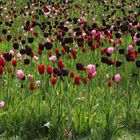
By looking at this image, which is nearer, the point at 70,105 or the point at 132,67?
the point at 70,105

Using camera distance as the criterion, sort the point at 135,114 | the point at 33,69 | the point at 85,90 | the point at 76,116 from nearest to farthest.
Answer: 1. the point at 76,116
2. the point at 135,114
3. the point at 85,90
4. the point at 33,69

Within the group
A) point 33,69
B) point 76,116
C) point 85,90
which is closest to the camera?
point 76,116

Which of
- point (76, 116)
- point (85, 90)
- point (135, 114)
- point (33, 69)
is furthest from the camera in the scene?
point (33, 69)

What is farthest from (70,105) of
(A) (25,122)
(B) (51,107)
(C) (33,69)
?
(C) (33,69)

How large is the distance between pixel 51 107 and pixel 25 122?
1.23ft

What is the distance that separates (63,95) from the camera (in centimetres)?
523

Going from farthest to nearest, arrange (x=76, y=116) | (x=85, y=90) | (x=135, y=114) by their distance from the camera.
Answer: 1. (x=85, y=90)
2. (x=135, y=114)
3. (x=76, y=116)

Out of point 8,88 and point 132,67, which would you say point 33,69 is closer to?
point 8,88

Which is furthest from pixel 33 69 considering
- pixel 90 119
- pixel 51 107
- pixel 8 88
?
pixel 90 119

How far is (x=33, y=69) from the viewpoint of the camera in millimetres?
6340

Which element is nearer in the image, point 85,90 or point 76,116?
point 76,116

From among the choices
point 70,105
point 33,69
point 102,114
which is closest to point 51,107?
point 70,105

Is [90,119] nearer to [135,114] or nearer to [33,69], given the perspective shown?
[135,114]

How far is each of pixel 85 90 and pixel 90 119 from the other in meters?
0.78
